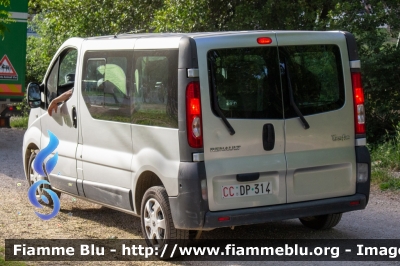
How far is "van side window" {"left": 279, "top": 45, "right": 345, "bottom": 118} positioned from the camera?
268 inches

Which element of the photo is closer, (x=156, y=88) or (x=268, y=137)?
(x=268, y=137)

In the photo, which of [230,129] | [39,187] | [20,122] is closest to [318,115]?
[230,129]

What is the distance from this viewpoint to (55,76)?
878cm

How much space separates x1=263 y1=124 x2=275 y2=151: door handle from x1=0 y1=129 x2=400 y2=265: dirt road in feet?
3.36

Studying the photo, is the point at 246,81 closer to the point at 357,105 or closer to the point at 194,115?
the point at 194,115

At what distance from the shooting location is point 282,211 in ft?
21.9

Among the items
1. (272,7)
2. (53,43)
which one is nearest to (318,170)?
(272,7)

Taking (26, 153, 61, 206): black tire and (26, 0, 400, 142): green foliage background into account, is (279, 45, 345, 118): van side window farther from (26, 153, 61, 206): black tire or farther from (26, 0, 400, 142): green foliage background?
(26, 0, 400, 142): green foliage background

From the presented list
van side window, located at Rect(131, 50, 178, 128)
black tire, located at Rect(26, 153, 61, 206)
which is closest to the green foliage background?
black tire, located at Rect(26, 153, 61, 206)

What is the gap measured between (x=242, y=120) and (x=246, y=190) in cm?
60

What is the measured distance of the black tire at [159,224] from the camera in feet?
21.8

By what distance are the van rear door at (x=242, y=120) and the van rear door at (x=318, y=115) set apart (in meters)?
0.11

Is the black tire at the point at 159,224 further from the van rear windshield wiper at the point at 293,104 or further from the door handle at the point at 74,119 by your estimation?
the door handle at the point at 74,119

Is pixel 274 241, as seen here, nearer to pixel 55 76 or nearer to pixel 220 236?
pixel 220 236
